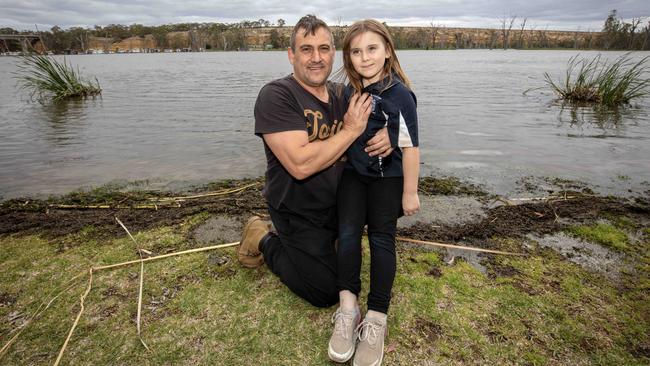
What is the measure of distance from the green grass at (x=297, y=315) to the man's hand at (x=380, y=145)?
1158 mm

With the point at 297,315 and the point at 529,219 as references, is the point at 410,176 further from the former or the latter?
the point at 529,219

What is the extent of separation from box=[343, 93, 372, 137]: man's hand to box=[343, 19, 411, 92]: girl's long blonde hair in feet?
0.75

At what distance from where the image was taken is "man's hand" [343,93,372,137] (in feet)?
8.70

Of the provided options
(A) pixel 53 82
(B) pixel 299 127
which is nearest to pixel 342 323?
(B) pixel 299 127

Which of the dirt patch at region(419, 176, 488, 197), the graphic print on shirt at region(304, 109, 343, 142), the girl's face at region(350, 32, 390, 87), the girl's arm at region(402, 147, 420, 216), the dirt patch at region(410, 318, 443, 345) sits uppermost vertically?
the girl's face at region(350, 32, 390, 87)

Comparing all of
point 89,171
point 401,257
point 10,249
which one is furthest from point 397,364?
point 89,171

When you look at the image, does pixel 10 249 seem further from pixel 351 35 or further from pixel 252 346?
pixel 351 35

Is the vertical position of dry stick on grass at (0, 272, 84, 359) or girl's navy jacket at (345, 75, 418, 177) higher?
girl's navy jacket at (345, 75, 418, 177)

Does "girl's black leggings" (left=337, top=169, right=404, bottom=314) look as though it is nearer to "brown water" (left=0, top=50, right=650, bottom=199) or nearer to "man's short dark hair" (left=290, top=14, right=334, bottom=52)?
"man's short dark hair" (left=290, top=14, right=334, bottom=52)

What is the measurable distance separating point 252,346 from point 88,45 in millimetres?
141894

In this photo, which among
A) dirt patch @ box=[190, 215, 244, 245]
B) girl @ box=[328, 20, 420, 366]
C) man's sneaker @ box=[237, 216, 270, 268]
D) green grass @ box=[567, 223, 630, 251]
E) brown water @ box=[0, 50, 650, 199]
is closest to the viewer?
girl @ box=[328, 20, 420, 366]

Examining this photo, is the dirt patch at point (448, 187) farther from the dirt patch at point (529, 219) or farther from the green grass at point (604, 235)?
the green grass at point (604, 235)

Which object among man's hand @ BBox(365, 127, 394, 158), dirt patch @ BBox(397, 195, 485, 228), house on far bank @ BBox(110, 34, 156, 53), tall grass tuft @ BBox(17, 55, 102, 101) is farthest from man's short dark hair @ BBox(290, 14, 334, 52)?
house on far bank @ BBox(110, 34, 156, 53)

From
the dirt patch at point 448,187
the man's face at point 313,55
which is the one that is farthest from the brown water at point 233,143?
the man's face at point 313,55
